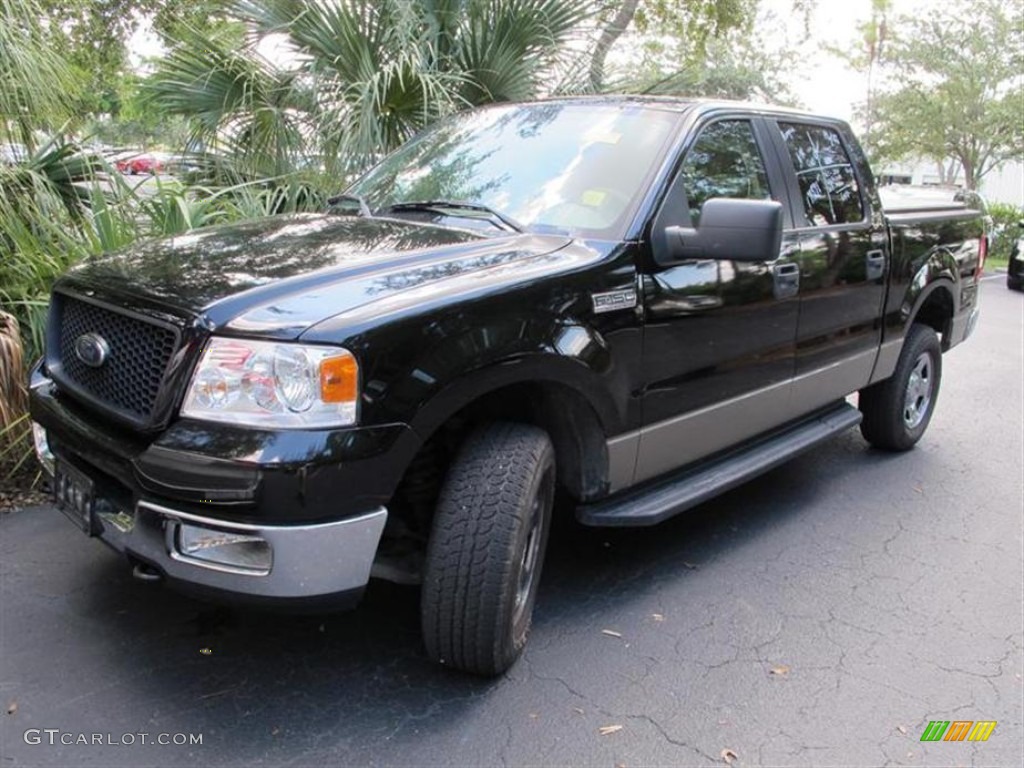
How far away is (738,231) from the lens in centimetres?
308

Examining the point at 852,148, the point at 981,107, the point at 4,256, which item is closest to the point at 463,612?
the point at 4,256

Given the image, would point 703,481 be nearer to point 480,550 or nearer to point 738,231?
point 738,231

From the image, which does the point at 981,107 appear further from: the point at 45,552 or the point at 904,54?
the point at 45,552

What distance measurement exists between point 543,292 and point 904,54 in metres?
24.8

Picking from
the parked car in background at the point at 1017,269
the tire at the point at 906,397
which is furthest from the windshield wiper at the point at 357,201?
the parked car in background at the point at 1017,269

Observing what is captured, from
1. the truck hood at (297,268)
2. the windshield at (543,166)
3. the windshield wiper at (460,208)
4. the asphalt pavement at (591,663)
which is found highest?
the windshield at (543,166)

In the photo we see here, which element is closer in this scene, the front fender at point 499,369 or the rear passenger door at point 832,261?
A: the front fender at point 499,369

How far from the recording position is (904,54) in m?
23.6

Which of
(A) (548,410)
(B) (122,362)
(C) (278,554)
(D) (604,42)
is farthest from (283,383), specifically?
(D) (604,42)

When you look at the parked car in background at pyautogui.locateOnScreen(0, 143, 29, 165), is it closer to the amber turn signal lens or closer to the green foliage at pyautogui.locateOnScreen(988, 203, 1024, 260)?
the amber turn signal lens

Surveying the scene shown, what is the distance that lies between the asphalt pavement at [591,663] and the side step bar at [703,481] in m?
0.42

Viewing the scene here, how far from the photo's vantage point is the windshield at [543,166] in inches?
132

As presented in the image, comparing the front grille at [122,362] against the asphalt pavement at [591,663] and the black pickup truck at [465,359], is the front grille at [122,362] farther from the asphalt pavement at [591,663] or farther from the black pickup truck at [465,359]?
the asphalt pavement at [591,663]

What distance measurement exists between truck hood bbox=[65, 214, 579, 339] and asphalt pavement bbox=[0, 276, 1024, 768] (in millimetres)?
1211
